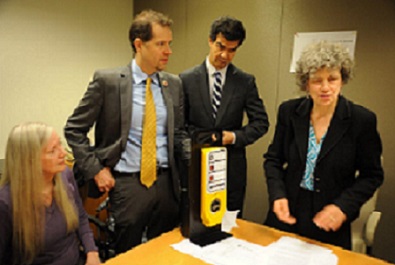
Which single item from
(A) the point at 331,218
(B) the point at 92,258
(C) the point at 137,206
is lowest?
(B) the point at 92,258

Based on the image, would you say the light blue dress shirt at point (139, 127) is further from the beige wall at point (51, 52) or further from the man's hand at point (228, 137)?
the beige wall at point (51, 52)

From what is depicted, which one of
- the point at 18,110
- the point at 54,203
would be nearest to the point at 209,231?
the point at 54,203

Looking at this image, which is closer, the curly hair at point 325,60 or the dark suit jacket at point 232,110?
the curly hair at point 325,60

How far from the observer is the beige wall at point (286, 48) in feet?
8.84

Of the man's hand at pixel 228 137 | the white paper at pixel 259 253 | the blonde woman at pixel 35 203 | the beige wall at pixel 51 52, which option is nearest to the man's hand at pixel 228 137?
the man's hand at pixel 228 137

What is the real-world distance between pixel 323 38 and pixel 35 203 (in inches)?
95.9

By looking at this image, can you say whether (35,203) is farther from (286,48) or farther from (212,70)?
(286,48)

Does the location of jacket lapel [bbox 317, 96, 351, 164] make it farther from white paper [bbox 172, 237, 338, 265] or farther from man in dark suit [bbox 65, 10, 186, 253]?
man in dark suit [bbox 65, 10, 186, 253]

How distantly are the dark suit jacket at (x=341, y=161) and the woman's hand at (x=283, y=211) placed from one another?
31mm

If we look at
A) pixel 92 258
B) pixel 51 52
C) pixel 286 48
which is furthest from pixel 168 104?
pixel 51 52

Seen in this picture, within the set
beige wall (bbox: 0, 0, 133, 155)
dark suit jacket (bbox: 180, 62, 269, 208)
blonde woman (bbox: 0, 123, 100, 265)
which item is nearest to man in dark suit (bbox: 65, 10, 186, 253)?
dark suit jacket (bbox: 180, 62, 269, 208)

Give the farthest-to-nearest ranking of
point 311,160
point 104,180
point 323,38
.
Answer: point 323,38
point 104,180
point 311,160

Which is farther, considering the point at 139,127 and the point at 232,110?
the point at 232,110

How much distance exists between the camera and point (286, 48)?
3.09 meters
